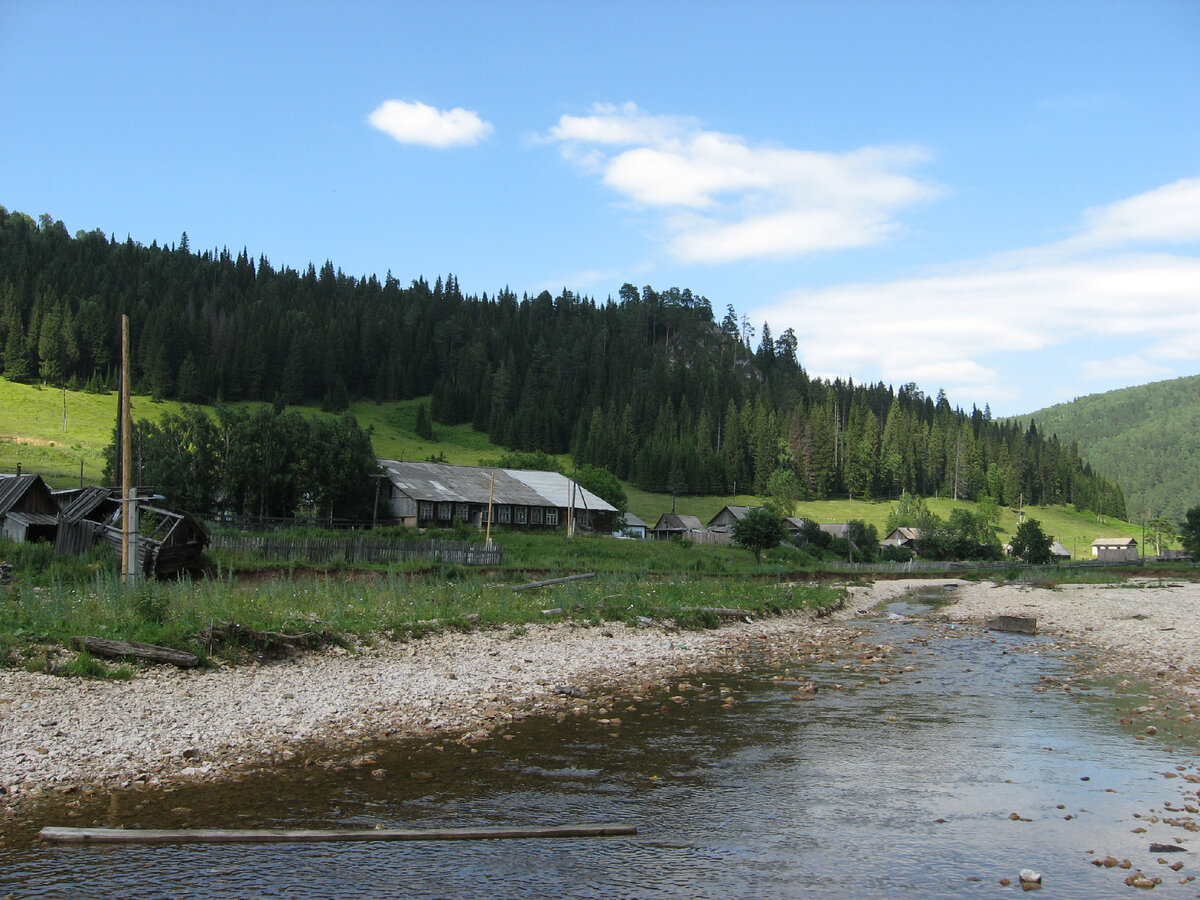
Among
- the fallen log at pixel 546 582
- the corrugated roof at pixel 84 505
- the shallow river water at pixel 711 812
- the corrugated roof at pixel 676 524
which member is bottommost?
the shallow river water at pixel 711 812

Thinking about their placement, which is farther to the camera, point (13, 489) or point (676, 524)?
point (676, 524)

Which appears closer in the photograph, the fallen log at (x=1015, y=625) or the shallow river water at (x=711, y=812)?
the shallow river water at (x=711, y=812)

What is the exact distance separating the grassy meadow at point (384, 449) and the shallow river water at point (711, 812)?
58.5 metres

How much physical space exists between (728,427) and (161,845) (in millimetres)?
142686

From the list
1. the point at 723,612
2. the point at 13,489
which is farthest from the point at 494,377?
the point at 723,612

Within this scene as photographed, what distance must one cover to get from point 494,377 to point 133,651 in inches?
5623

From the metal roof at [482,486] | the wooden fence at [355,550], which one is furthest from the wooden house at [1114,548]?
the wooden fence at [355,550]

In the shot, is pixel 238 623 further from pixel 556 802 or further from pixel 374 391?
pixel 374 391

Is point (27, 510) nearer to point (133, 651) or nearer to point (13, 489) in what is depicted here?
point (13, 489)

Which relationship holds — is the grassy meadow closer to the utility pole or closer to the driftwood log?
the utility pole

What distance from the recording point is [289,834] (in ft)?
28.5

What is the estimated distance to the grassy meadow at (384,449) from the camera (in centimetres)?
7425

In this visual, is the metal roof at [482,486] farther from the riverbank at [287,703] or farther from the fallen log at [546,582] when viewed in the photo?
the riverbank at [287,703]

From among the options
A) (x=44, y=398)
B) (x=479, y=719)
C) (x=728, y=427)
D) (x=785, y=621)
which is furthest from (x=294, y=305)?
(x=479, y=719)
